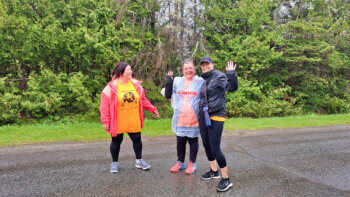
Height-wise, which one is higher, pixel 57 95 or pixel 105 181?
pixel 57 95

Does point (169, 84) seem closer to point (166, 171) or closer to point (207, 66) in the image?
point (207, 66)

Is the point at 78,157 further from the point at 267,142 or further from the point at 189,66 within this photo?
the point at 267,142

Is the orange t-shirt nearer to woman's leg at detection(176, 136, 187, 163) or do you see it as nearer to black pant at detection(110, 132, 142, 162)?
black pant at detection(110, 132, 142, 162)

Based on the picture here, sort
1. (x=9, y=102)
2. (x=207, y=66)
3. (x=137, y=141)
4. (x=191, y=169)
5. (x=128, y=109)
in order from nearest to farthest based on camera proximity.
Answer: (x=207, y=66) < (x=128, y=109) < (x=191, y=169) < (x=137, y=141) < (x=9, y=102)

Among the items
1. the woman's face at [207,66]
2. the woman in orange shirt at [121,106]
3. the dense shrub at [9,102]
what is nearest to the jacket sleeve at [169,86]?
the woman in orange shirt at [121,106]

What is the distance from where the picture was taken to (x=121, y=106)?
13.6 feet

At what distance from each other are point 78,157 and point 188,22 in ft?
31.3

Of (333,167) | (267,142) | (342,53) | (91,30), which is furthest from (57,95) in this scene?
(342,53)

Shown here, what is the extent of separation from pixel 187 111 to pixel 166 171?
1.23 m

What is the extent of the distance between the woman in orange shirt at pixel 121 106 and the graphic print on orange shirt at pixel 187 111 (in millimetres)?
798

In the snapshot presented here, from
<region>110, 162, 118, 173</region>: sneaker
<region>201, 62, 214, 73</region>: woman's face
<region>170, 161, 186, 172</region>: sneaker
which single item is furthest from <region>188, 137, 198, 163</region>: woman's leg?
<region>110, 162, 118, 173</region>: sneaker

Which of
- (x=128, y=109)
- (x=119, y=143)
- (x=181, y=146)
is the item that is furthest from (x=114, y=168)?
(x=181, y=146)

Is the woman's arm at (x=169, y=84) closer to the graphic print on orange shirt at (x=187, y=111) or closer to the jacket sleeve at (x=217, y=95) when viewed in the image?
the graphic print on orange shirt at (x=187, y=111)

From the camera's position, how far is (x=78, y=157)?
531 centimetres
